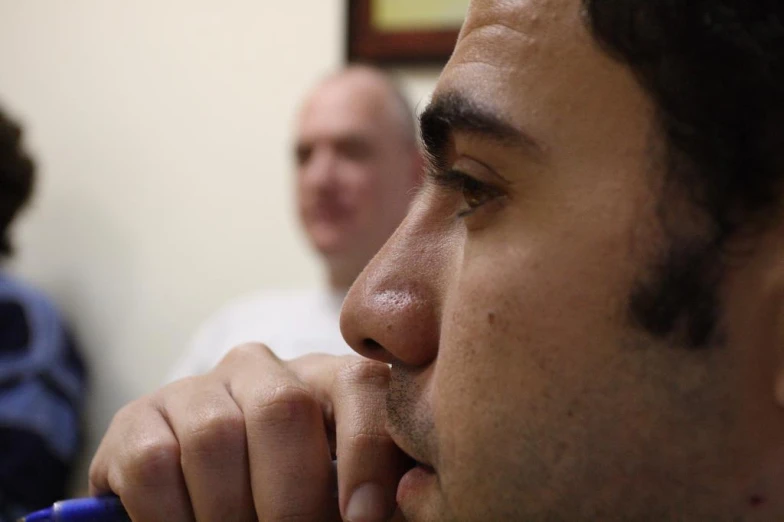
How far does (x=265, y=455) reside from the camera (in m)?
0.63

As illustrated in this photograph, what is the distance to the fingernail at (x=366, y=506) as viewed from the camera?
0.58 meters

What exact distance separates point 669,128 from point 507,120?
0.34 feet

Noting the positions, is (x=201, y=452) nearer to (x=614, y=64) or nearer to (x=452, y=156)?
(x=452, y=156)

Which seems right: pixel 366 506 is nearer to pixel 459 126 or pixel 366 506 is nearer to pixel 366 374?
pixel 366 374

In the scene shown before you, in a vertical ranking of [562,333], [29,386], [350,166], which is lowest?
[29,386]

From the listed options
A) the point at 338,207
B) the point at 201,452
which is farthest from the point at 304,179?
the point at 201,452

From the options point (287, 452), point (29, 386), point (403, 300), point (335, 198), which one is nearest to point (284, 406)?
point (287, 452)

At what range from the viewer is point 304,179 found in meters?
1.74

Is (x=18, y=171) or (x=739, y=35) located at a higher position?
(x=739, y=35)

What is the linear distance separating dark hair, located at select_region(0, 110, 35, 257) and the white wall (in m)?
0.16

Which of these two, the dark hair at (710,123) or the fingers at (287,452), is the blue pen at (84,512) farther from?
the dark hair at (710,123)

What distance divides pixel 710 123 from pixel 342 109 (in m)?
1.29

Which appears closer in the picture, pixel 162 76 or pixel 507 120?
pixel 507 120

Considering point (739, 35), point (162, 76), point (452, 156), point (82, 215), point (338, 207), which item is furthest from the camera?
point (82, 215)
